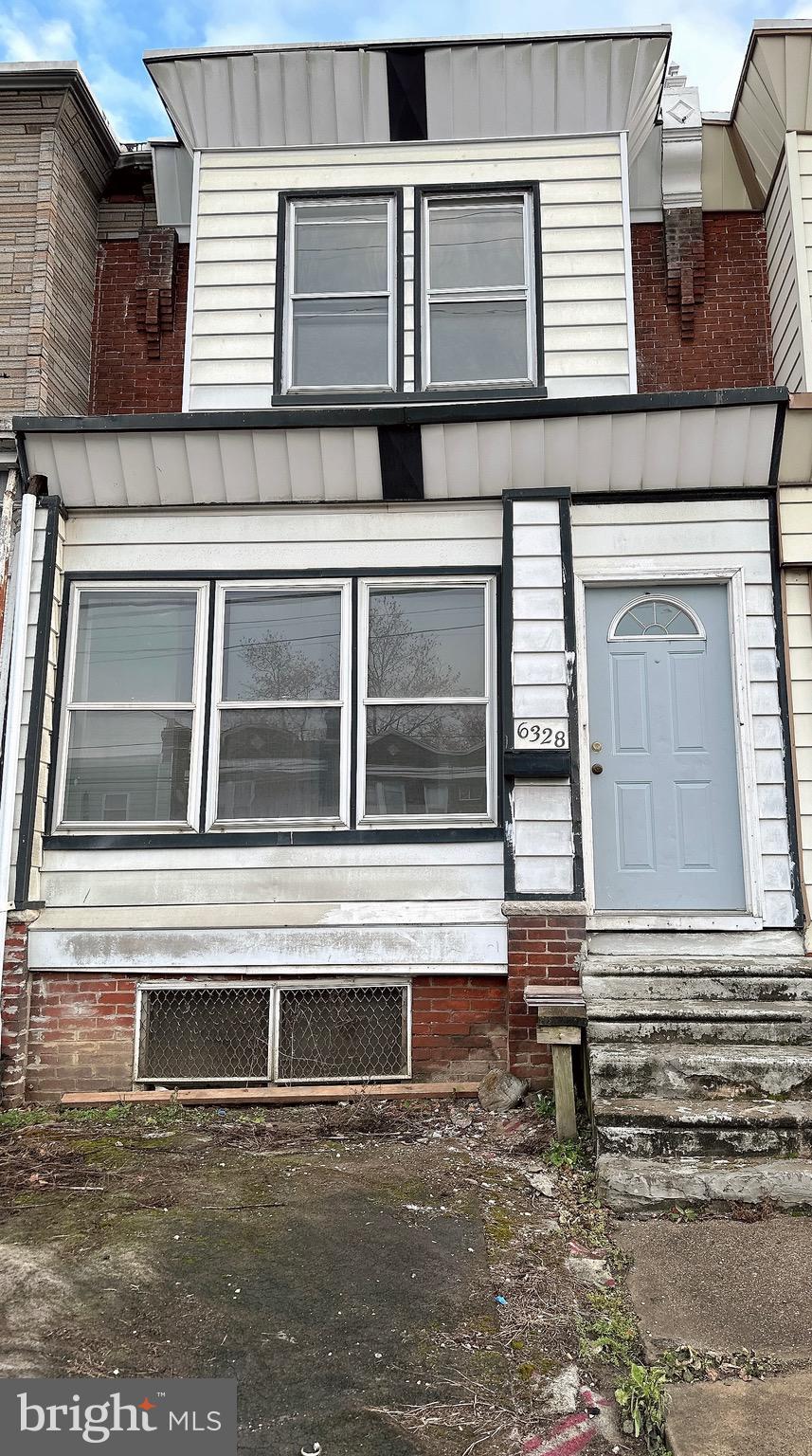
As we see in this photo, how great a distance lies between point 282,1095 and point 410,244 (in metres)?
5.97

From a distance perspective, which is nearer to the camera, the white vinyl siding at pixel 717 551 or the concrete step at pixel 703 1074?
the concrete step at pixel 703 1074

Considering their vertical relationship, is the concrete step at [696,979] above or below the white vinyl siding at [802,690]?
below

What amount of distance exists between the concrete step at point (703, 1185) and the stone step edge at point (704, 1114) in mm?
176

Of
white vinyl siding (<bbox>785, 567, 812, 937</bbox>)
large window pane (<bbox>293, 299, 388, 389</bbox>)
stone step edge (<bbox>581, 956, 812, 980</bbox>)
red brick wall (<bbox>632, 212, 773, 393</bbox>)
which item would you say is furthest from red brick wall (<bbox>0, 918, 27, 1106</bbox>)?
red brick wall (<bbox>632, 212, 773, 393</bbox>)

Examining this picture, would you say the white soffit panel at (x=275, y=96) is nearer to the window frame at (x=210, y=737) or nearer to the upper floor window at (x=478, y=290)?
the upper floor window at (x=478, y=290)

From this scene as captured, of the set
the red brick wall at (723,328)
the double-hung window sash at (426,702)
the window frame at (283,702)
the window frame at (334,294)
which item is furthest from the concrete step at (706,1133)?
the red brick wall at (723,328)

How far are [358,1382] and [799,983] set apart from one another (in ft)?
11.3

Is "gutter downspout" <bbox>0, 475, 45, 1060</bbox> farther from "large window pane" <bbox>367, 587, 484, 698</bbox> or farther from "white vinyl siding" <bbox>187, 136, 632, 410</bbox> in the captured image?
"large window pane" <bbox>367, 587, 484, 698</bbox>

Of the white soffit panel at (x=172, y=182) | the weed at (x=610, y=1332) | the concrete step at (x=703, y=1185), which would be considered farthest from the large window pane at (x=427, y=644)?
the white soffit panel at (x=172, y=182)

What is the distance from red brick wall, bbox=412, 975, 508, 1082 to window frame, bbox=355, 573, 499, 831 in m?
1.00

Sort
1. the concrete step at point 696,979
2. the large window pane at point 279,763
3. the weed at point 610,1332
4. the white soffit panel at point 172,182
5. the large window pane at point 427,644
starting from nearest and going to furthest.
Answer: the weed at point 610,1332, the concrete step at point 696,979, the large window pane at point 279,763, the large window pane at point 427,644, the white soffit panel at point 172,182

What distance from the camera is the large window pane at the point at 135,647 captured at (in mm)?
6625
